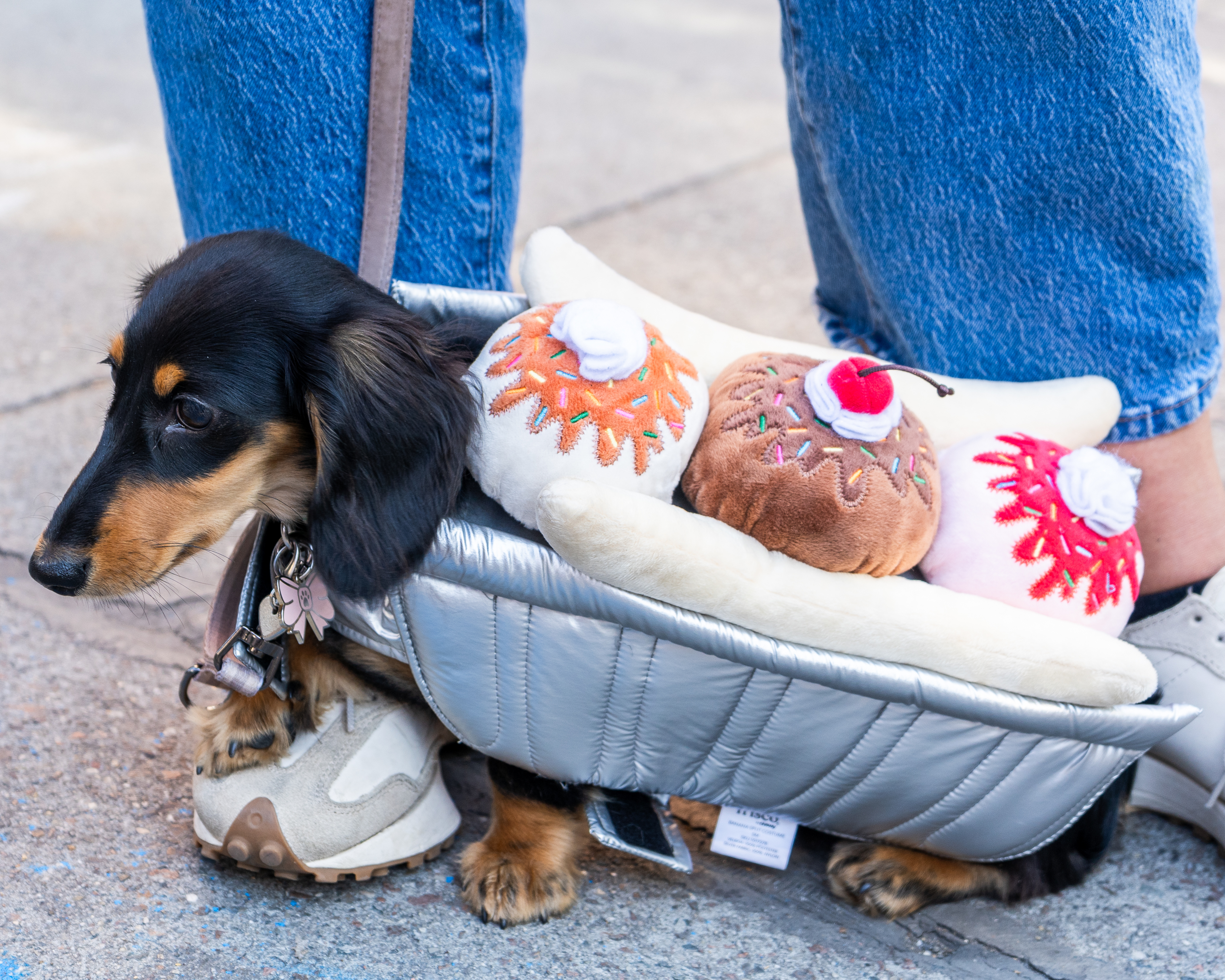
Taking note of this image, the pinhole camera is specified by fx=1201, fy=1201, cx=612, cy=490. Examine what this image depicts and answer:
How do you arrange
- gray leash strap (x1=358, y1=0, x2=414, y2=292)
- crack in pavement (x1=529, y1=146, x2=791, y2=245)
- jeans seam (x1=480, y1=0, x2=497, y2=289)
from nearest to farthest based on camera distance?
gray leash strap (x1=358, y1=0, x2=414, y2=292) → jeans seam (x1=480, y1=0, x2=497, y2=289) → crack in pavement (x1=529, y1=146, x2=791, y2=245)

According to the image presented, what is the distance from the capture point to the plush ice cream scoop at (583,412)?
1353mm

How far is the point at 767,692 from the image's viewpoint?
1.41 meters

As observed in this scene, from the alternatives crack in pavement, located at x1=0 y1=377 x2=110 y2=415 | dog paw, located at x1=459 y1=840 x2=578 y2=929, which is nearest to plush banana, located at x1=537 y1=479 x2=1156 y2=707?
dog paw, located at x1=459 y1=840 x2=578 y2=929

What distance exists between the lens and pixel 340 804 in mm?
1535

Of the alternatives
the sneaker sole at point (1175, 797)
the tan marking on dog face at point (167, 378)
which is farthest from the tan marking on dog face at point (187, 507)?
the sneaker sole at point (1175, 797)

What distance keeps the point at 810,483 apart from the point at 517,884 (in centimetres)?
65

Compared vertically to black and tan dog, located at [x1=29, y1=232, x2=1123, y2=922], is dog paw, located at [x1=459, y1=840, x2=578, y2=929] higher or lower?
lower

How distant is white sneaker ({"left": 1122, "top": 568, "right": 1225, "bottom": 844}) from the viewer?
5.54ft

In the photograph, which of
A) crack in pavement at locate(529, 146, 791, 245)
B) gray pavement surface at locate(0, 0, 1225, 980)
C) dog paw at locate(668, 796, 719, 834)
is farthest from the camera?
crack in pavement at locate(529, 146, 791, 245)

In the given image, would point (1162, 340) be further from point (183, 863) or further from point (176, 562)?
point (183, 863)

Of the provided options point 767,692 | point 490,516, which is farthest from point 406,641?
point 767,692

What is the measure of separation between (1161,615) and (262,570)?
1.27 m

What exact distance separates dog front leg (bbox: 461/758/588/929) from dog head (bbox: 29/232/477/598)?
43 centimetres

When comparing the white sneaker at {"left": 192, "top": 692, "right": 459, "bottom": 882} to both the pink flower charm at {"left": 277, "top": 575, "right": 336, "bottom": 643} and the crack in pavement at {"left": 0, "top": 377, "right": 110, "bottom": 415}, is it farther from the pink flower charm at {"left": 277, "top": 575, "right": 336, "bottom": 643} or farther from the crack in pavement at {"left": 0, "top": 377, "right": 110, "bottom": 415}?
the crack in pavement at {"left": 0, "top": 377, "right": 110, "bottom": 415}
